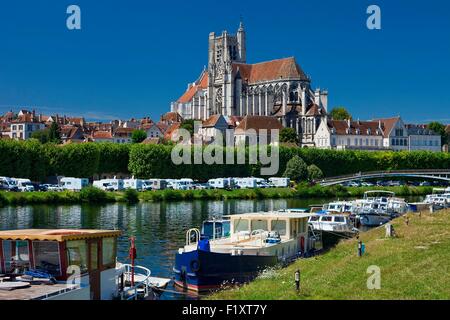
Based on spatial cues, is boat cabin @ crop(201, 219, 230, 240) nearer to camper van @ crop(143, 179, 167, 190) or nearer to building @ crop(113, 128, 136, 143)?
camper van @ crop(143, 179, 167, 190)

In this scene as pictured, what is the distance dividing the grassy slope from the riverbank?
43.0m

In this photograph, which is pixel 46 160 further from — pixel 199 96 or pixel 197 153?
pixel 199 96

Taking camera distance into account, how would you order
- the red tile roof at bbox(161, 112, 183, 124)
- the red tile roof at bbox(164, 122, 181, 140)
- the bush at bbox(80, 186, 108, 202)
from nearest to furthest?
1. the bush at bbox(80, 186, 108, 202)
2. the red tile roof at bbox(164, 122, 181, 140)
3. the red tile roof at bbox(161, 112, 183, 124)

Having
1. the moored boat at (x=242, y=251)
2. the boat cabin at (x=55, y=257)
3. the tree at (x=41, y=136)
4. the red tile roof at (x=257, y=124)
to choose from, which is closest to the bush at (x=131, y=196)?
the moored boat at (x=242, y=251)

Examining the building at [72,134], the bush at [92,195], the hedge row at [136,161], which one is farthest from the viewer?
the building at [72,134]

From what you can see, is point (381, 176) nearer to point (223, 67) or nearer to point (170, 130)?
point (170, 130)

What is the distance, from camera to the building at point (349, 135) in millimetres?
133550

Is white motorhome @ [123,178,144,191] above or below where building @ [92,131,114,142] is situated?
below

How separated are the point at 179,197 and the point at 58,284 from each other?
→ 2370 inches

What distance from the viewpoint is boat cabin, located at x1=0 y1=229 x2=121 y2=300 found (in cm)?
1733

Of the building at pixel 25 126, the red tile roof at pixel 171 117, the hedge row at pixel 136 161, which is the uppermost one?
the red tile roof at pixel 171 117

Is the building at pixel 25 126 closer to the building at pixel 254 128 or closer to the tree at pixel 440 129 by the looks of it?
the building at pixel 254 128

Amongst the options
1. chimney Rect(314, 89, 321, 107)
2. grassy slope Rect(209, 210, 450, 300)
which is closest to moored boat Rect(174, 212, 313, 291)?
grassy slope Rect(209, 210, 450, 300)

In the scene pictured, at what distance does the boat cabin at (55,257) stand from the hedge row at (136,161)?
65.3 metres
